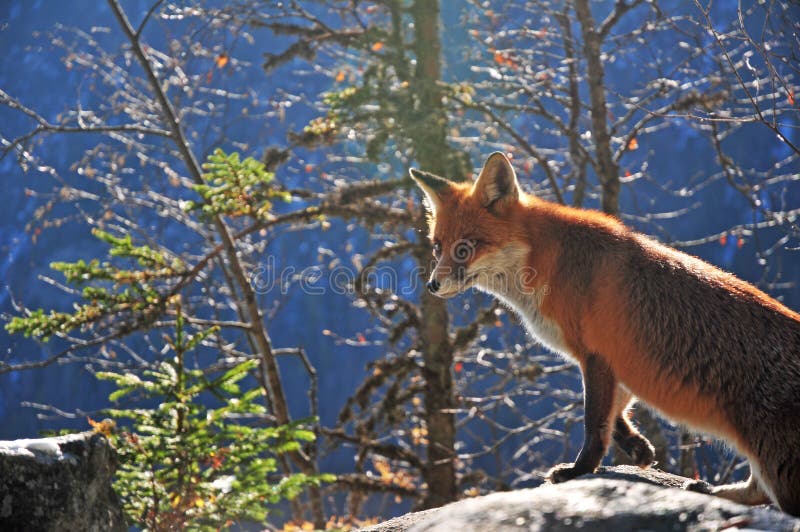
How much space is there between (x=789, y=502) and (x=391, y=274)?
8088 mm

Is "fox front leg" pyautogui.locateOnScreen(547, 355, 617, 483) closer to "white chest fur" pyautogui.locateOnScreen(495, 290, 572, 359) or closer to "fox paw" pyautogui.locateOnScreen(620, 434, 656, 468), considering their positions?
"white chest fur" pyautogui.locateOnScreen(495, 290, 572, 359)

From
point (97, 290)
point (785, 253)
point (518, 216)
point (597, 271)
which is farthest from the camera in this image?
point (785, 253)

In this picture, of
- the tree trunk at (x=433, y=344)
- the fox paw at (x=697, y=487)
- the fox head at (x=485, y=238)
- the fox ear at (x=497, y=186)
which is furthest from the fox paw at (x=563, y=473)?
the tree trunk at (x=433, y=344)

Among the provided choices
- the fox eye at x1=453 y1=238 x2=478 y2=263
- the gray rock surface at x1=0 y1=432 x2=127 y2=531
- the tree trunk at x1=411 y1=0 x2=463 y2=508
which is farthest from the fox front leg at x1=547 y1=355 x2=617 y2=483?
the tree trunk at x1=411 y1=0 x2=463 y2=508

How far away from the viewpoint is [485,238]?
12.2 feet

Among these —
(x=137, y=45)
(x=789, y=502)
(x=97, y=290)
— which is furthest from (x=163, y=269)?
(x=789, y=502)

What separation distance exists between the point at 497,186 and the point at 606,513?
7.08 feet

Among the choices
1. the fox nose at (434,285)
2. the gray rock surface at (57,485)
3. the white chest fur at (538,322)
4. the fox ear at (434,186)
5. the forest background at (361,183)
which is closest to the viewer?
the gray rock surface at (57,485)

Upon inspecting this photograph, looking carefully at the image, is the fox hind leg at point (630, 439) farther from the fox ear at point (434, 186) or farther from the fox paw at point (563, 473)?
the fox ear at point (434, 186)

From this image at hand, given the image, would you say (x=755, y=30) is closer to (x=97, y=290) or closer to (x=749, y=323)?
(x=749, y=323)

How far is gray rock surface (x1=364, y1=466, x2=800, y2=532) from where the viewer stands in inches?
76.8

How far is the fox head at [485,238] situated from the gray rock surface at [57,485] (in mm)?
1907

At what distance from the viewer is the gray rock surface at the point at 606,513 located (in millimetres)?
1950

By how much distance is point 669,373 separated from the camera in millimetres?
2965
